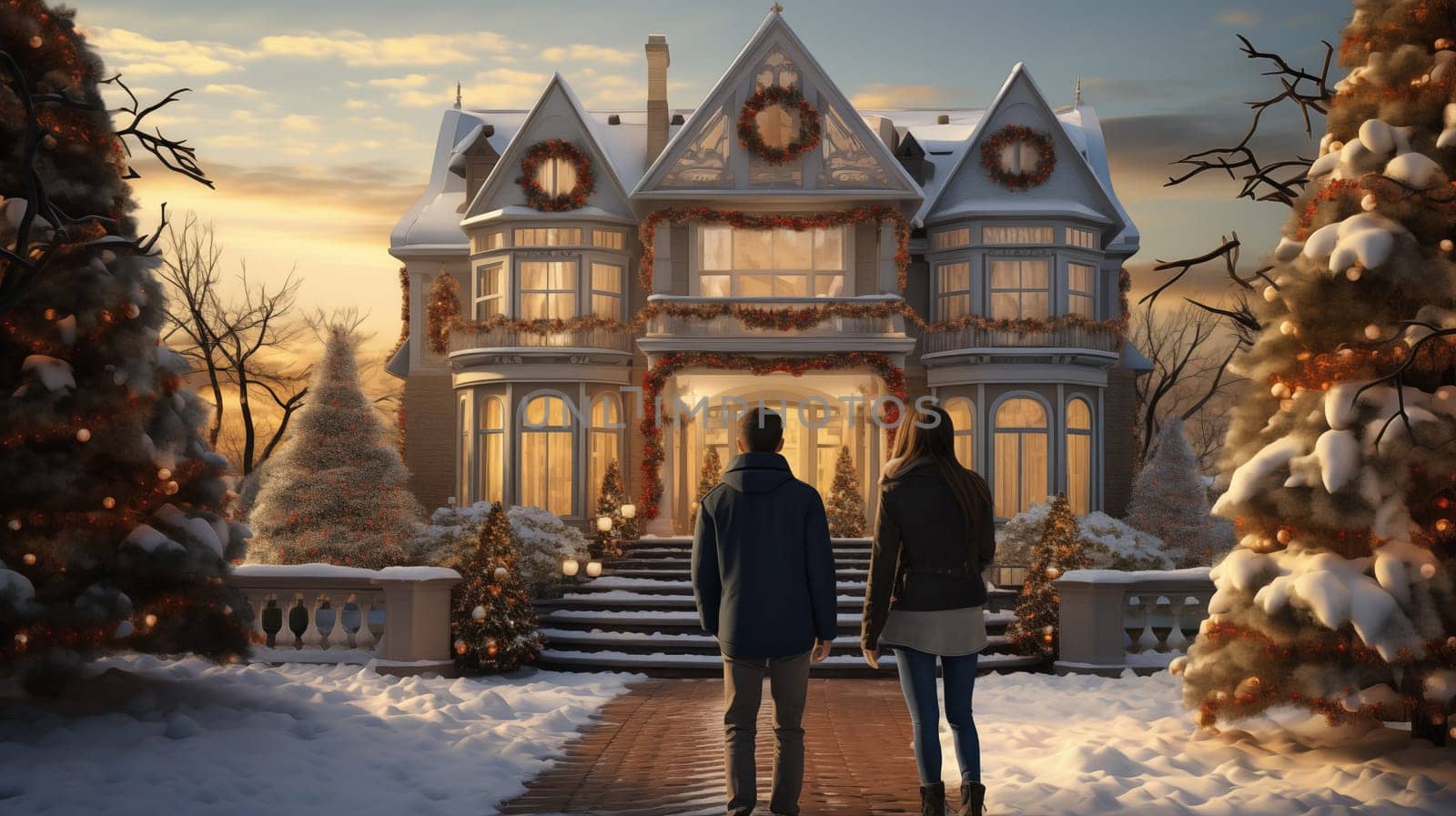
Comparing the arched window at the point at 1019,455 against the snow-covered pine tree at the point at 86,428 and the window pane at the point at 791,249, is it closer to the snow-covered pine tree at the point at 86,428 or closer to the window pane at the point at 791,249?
the window pane at the point at 791,249

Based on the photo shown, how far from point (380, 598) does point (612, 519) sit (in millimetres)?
9187

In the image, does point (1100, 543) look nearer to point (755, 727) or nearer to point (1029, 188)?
point (1029, 188)

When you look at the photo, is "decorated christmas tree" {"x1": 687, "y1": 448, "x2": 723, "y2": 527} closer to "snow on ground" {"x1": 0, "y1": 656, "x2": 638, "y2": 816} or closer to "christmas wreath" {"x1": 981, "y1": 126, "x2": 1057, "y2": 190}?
"christmas wreath" {"x1": 981, "y1": 126, "x2": 1057, "y2": 190}

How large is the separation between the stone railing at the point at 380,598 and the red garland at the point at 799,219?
43.2 ft

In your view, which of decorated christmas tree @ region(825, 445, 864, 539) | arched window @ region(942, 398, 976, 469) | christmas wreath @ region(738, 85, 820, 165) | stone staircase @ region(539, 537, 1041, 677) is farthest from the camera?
arched window @ region(942, 398, 976, 469)

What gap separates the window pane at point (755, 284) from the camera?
26.6 m

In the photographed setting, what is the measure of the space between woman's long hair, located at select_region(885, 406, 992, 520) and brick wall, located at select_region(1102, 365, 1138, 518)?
2268cm

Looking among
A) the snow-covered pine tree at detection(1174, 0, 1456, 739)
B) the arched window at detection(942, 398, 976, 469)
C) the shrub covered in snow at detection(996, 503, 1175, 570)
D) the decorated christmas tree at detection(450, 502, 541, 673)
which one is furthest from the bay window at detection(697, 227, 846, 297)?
the snow-covered pine tree at detection(1174, 0, 1456, 739)

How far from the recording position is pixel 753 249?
26.7 meters

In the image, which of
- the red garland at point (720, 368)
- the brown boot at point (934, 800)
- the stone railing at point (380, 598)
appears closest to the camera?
the brown boot at point (934, 800)

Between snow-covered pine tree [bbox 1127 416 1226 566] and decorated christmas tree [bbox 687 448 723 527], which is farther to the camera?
decorated christmas tree [bbox 687 448 723 527]

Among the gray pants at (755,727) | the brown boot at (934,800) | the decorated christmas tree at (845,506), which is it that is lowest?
the brown boot at (934,800)

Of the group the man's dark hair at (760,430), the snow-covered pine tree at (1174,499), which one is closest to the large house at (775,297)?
the snow-covered pine tree at (1174,499)

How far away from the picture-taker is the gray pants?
6781mm
